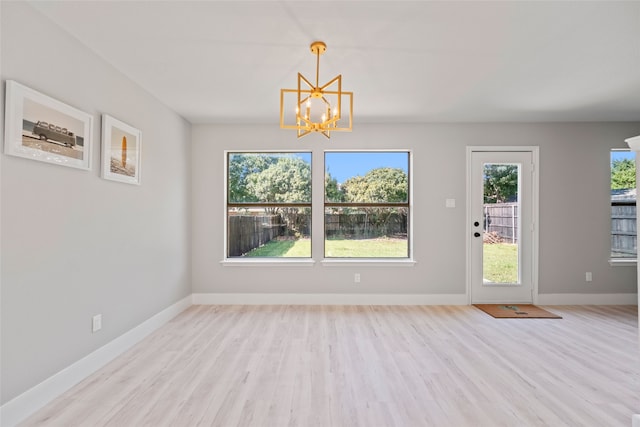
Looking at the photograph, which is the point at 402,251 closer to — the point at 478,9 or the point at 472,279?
the point at 472,279

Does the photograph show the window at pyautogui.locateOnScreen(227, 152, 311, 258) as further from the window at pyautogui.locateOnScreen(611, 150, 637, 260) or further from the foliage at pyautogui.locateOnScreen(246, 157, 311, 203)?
the window at pyautogui.locateOnScreen(611, 150, 637, 260)

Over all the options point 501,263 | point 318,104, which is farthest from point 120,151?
point 501,263

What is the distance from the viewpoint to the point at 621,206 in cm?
437

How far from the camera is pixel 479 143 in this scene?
4359 mm

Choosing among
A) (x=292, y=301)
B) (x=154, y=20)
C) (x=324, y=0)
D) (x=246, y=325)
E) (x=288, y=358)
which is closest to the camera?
(x=324, y=0)

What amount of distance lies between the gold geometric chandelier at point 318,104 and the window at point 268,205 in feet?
2.28

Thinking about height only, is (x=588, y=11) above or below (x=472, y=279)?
above

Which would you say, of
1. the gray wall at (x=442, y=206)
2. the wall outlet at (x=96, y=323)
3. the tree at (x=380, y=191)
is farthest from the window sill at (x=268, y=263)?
the wall outlet at (x=96, y=323)

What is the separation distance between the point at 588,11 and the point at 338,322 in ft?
10.8

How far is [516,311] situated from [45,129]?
16.2 ft

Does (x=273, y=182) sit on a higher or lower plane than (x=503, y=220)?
higher

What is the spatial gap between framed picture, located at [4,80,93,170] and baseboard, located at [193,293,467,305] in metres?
2.51

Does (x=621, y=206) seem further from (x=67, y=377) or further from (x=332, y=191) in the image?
(x=67, y=377)

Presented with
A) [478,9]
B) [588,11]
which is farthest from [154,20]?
[588,11]
